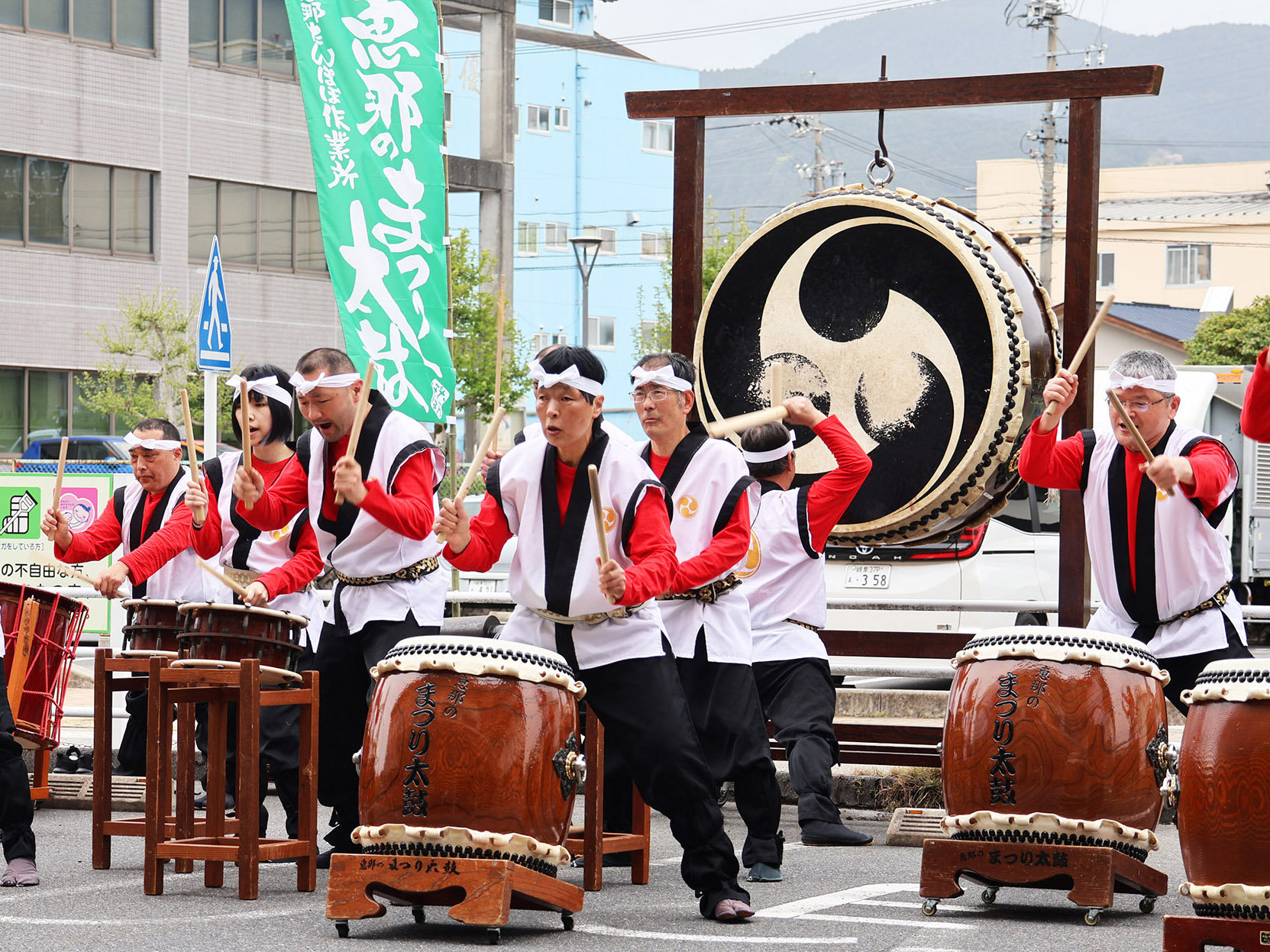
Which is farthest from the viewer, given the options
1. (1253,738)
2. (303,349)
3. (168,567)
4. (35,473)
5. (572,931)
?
(303,349)

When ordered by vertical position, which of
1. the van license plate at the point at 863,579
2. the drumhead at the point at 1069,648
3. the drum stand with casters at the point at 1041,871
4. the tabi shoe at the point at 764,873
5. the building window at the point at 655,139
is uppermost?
the building window at the point at 655,139

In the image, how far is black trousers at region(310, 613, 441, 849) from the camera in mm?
5812

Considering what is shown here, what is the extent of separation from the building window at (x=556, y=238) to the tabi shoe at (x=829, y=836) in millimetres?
40737

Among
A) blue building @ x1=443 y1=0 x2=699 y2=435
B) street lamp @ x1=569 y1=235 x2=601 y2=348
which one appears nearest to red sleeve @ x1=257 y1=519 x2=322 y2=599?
street lamp @ x1=569 y1=235 x2=601 y2=348

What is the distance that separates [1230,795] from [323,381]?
2.98m

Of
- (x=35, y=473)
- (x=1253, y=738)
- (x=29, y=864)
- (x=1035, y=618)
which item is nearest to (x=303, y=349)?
(x=35, y=473)

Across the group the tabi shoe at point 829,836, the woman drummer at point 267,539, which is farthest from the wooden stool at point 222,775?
the tabi shoe at point 829,836

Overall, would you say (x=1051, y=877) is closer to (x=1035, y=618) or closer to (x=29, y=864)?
(x=29, y=864)

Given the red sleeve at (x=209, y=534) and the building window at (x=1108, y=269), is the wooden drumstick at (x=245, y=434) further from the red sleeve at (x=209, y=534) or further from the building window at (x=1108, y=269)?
the building window at (x=1108, y=269)

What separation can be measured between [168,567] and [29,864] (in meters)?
1.92

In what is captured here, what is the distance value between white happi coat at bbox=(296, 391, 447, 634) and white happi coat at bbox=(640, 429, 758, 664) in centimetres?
77

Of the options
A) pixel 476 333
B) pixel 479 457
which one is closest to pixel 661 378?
pixel 479 457

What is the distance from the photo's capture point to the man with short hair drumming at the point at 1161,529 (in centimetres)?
559

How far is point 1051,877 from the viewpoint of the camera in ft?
16.4
